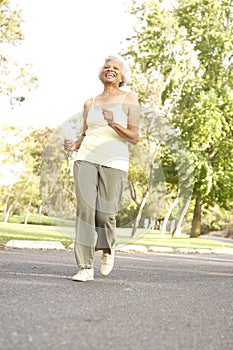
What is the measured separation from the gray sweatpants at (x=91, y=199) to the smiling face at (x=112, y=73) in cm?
84

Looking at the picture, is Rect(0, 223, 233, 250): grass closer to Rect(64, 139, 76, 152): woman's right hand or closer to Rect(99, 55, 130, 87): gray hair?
Rect(64, 139, 76, 152): woman's right hand

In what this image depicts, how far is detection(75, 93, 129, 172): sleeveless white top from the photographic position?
22.7ft

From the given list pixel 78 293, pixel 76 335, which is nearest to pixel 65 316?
pixel 76 335

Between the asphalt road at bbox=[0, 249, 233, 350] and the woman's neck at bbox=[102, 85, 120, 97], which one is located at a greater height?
the woman's neck at bbox=[102, 85, 120, 97]

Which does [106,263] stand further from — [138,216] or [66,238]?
[66,238]

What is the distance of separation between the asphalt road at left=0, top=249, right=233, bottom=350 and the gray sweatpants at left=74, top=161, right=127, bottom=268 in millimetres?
351

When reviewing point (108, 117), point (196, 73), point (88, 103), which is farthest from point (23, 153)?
point (108, 117)

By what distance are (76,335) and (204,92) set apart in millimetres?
28832

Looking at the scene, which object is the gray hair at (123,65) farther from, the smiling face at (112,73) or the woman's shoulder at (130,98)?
the woman's shoulder at (130,98)

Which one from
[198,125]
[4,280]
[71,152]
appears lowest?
[4,280]

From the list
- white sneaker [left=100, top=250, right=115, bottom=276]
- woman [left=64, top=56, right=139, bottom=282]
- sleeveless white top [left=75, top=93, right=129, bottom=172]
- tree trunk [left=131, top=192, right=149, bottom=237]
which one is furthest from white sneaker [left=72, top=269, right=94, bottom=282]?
tree trunk [left=131, top=192, right=149, bottom=237]

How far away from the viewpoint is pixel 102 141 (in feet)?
22.8

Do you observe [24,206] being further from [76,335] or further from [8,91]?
[76,335]

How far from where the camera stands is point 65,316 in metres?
4.73
